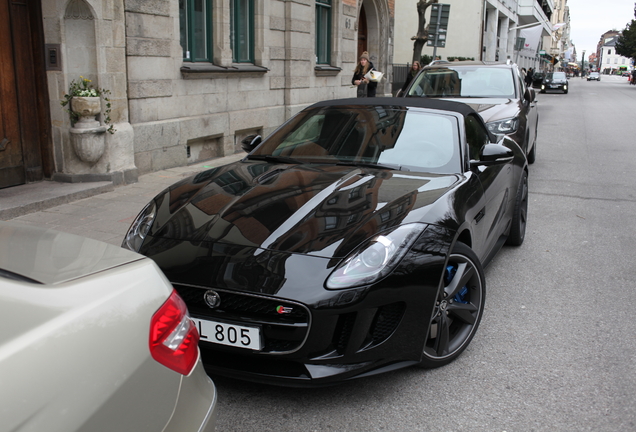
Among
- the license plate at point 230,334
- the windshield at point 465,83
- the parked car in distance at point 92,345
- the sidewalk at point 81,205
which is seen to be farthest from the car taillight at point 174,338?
the windshield at point 465,83

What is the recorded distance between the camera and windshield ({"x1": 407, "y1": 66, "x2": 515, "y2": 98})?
386 inches

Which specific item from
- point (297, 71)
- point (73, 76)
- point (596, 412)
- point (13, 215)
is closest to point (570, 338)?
point (596, 412)

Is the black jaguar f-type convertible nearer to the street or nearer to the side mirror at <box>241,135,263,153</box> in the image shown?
the street

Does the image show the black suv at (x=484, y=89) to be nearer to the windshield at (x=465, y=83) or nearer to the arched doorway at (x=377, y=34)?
the windshield at (x=465, y=83)

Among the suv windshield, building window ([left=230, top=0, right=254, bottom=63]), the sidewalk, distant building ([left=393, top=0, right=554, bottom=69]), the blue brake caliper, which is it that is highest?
distant building ([left=393, top=0, right=554, bottom=69])

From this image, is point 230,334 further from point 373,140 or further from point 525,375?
point 373,140

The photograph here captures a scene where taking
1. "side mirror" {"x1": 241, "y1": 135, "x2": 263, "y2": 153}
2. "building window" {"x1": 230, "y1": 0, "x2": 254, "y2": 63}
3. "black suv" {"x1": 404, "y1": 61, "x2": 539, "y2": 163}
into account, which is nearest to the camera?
"side mirror" {"x1": 241, "y1": 135, "x2": 263, "y2": 153}

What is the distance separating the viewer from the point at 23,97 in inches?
299

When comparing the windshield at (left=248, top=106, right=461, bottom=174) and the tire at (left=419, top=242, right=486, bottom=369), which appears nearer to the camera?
the tire at (left=419, top=242, right=486, bottom=369)

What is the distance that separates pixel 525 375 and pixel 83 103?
20.4 ft

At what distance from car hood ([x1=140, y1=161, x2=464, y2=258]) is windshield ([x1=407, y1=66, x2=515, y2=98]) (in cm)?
618

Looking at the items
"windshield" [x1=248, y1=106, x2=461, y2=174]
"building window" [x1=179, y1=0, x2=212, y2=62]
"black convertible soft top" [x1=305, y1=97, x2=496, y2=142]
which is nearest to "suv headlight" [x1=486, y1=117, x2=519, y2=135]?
"black convertible soft top" [x1=305, y1=97, x2=496, y2=142]

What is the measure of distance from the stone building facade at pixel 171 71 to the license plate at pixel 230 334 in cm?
553

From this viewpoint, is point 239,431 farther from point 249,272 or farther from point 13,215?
point 13,215
